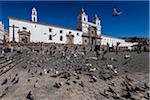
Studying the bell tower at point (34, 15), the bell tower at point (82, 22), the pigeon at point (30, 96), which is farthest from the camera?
the bell tower at point (82, 22)

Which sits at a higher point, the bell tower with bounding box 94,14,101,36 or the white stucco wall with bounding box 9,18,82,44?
the bell tower with bounding box 94,14,101,36

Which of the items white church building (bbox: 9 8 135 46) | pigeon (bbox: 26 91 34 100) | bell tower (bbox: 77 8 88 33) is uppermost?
bell tower (bbox: 77 8 88 33)

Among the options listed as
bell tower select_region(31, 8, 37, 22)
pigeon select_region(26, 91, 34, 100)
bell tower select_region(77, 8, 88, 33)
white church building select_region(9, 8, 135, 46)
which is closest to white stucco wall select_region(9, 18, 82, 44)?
white church building select_region(9, 8, 135, 46)

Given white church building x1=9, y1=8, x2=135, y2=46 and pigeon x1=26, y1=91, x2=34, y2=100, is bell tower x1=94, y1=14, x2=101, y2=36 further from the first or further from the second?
pigeon x1=26, y1=91, x2=34, y2=100

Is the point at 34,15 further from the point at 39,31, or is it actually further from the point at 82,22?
the point at 82,22

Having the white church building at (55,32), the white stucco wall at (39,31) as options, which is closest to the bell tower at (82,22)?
the white church building at (55,32)

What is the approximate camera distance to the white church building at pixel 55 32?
44.4 m

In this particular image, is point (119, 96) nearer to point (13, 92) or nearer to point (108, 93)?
point (108, 93)

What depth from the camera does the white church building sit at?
1750 inches

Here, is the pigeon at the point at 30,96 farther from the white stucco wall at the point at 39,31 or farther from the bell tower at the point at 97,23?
the bell tower at the point at 97,23

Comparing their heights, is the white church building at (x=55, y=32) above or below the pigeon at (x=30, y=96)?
above

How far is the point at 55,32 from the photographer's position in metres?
53.4

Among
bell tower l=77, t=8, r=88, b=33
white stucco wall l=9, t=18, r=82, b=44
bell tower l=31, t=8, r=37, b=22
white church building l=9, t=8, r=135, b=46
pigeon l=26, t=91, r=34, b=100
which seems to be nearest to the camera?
pigeon l=26, t=91, r=34, b=100

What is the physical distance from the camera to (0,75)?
1499 cm
